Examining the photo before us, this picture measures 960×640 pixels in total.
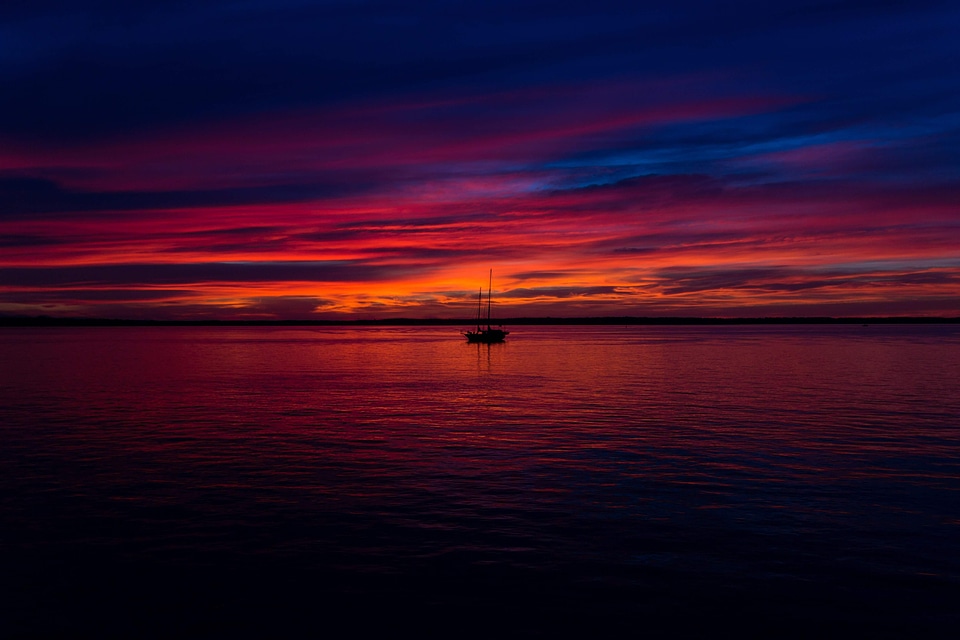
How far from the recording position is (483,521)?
19719 millimetres

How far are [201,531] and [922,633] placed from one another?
1624cm

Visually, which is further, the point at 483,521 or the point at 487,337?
the point at 487,337

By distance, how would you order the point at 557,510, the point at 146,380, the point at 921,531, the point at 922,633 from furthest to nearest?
the point at 146,380 < the point at 557,510 < the point at 921,531 < the point at 922,633

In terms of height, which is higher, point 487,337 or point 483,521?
point 487,337

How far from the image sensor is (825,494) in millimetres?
22562

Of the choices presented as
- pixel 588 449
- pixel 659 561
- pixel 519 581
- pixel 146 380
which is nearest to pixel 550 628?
pixel 519 581

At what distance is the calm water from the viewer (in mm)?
13945

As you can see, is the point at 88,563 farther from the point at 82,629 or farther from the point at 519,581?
the point at 519,581

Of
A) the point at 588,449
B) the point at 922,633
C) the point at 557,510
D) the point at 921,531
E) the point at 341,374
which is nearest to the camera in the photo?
the point at 922,633

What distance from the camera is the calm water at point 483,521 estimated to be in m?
13.9

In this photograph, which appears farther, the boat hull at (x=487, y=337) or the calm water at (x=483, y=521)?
the boat hull at (x=487, y=337)

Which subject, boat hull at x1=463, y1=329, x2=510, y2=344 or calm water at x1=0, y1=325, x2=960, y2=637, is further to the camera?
boat hull at x1=463, y1=329, x2=510, y2=344

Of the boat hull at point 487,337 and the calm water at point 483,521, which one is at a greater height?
the boat hull at point 487,337

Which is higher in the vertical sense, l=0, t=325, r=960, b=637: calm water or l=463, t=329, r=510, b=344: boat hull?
l=463, t=329, r=510, b=344: boat hull
